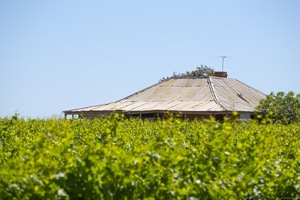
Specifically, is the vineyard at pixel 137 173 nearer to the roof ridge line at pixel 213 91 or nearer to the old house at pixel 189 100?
the old house at pixel 189 100

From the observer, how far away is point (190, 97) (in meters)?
54.2

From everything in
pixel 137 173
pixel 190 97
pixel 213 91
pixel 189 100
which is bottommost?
pixel 137 173

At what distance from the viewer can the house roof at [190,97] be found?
50.0 metres

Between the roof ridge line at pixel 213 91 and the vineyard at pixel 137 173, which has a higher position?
the roof ridge line at pixel 213 91

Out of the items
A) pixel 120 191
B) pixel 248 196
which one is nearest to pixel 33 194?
pixel 120 191

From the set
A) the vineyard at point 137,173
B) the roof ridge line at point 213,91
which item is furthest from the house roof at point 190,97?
the vineyard at point 137,173

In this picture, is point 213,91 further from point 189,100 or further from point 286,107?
point 286,107

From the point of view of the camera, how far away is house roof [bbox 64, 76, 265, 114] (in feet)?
164

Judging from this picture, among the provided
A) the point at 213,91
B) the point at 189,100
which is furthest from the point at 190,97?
the point at 213,91

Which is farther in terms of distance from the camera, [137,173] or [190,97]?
[190,97]

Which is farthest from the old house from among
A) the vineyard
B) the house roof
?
the vineyard

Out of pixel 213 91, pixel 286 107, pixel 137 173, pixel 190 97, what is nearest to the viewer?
pixel 137 173

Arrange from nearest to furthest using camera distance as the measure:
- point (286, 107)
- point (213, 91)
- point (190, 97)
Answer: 1. point (213, 91)
2. point (190, 97)
3. point (286, 107)

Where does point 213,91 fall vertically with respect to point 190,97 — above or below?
above
